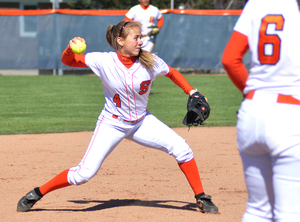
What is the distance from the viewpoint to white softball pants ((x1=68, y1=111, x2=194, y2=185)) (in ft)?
10.4

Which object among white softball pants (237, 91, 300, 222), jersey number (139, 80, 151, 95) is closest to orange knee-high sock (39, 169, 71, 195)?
jersey number (139, 80, 151, 95)

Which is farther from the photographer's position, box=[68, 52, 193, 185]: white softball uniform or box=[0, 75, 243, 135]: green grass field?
box=[0, 75, 243, 135]: green grass field

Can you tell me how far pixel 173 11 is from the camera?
14.2 meters

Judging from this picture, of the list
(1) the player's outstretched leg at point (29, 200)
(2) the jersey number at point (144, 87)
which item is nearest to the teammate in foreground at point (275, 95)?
(2) the jersey number at point (144, 87)

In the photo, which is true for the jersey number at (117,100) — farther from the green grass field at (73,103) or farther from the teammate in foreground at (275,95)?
the green grass field at (73,103)

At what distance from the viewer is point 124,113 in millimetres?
3281

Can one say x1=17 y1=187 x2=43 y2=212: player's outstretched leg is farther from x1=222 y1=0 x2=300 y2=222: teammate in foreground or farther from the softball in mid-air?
x1=222 y1=0 x2=300 y2=222: teammate in foreground

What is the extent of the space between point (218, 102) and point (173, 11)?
611 cm

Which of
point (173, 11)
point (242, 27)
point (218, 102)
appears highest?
point (242, 27)

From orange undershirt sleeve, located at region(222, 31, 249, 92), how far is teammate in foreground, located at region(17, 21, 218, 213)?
132cm

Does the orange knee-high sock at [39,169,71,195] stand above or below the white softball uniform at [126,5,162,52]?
below

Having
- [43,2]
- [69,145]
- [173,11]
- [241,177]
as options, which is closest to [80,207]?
[241,177]

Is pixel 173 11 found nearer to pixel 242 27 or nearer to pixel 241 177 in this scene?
pixel 241 177

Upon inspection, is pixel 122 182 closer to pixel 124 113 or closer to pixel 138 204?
pixel 138 204
